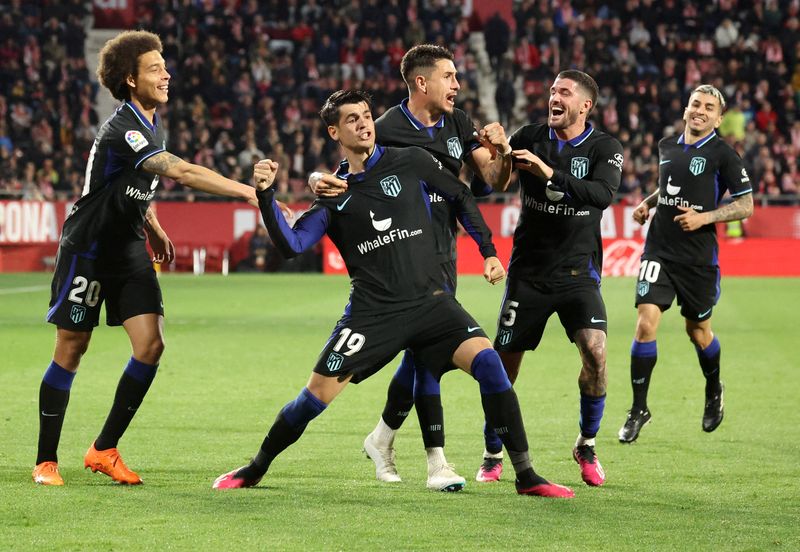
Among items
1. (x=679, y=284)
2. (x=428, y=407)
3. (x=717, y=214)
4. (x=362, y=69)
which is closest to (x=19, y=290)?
(x=362, y=69)

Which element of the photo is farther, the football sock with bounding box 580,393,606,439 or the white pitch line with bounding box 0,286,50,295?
the white pitch line with bounding box 0,286,50,295

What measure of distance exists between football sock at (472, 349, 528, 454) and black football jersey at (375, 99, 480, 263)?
0.86 meters

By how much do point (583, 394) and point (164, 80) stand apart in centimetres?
280

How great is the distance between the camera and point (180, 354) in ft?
42.4

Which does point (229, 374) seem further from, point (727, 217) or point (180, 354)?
point (727, 217)

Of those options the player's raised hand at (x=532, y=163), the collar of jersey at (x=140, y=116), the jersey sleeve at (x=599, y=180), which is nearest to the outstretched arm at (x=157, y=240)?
the collar of jersey at (x=140, y=116)

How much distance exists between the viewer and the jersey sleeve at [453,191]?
637cm

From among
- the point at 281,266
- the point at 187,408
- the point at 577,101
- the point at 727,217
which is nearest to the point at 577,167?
the point at 577,101

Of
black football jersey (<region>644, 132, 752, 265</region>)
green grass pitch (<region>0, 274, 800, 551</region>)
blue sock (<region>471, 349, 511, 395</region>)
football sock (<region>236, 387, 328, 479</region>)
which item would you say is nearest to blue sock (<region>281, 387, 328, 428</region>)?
football sock (<region>236, 387, 328, 479</region>)

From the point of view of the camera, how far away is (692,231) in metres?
9.15

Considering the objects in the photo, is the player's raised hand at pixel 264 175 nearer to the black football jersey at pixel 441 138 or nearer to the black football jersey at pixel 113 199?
the black football jersey at pixel 113 199

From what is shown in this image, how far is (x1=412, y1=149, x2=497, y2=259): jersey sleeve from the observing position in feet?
20.9

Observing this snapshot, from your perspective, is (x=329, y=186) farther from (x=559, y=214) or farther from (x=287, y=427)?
(x=559, y=214)

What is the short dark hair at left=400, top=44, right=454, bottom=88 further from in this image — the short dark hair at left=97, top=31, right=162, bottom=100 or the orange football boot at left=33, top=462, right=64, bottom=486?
the orange football boot at left=33, top=462, right=64, bottom=486
